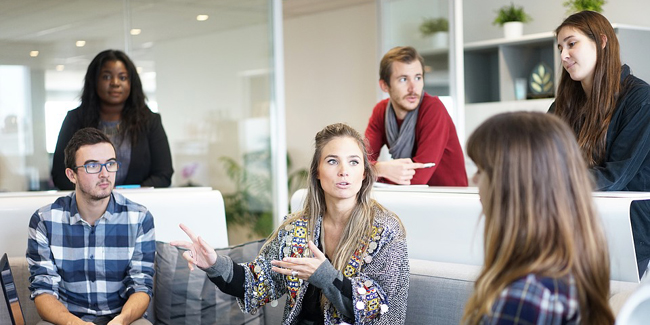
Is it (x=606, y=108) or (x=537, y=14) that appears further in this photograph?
(x=537, y=14)

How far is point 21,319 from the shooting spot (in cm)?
220

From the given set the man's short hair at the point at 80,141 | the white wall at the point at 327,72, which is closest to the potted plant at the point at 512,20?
the white wall at the point at 327,72

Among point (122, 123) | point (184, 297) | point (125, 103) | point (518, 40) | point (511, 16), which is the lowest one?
point (184, 297)

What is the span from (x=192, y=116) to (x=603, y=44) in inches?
121

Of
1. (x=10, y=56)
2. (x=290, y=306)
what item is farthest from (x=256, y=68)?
(x=290, y=306)

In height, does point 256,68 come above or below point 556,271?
above

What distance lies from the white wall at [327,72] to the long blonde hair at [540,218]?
5.91 m

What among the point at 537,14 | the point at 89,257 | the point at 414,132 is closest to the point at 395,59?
the point at 414,132

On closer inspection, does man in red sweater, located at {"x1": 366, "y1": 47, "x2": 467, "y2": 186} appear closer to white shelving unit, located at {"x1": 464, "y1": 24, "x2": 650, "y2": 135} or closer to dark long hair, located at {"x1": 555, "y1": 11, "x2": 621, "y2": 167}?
dark long hair, located at {"x1": 555, "y1": 11, "x2": 621, "y2": 167}

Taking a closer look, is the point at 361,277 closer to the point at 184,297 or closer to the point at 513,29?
the point at 184,297

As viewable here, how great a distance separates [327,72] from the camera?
7.89m

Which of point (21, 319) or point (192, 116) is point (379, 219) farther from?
point (192, 116)

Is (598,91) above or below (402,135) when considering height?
above

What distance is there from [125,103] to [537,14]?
3.60 m
